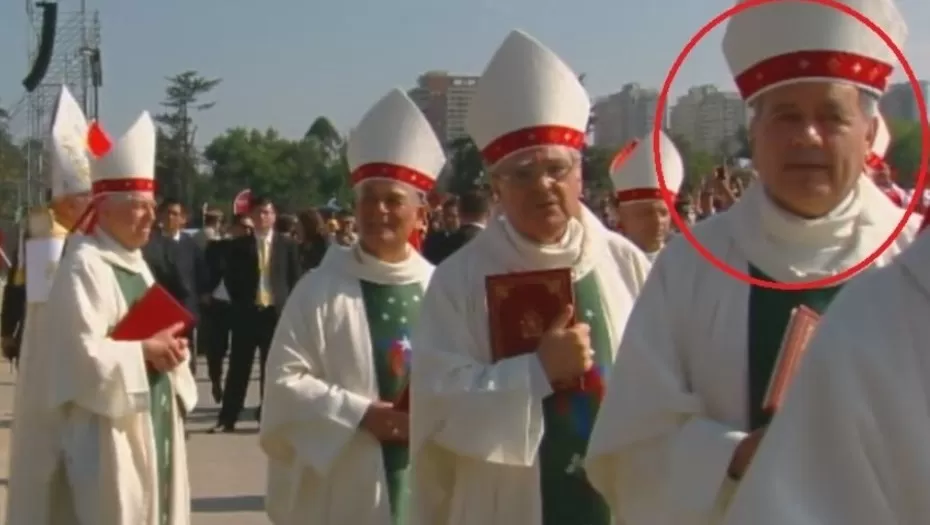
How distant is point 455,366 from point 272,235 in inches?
358

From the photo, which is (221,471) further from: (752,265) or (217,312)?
(752,265)

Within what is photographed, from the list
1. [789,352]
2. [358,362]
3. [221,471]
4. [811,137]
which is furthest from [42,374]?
[811,137]

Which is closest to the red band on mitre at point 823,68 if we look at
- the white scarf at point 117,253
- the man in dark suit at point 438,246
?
the white scarf at point 117,253

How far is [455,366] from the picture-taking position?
4.15 meters

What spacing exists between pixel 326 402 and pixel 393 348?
342mm

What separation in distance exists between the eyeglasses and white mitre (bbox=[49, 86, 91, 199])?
3709mm

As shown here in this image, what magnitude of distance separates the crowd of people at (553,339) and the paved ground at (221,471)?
2.03 meters

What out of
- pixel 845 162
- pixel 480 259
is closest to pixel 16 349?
pixel 480 259

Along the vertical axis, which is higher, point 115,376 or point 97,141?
point 97,141

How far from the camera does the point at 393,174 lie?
530 cm

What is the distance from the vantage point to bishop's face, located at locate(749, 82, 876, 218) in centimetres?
291

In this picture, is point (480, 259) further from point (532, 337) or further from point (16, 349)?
point (16, 349)

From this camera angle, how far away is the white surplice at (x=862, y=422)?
164 centimetres

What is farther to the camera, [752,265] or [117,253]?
[117,253]
